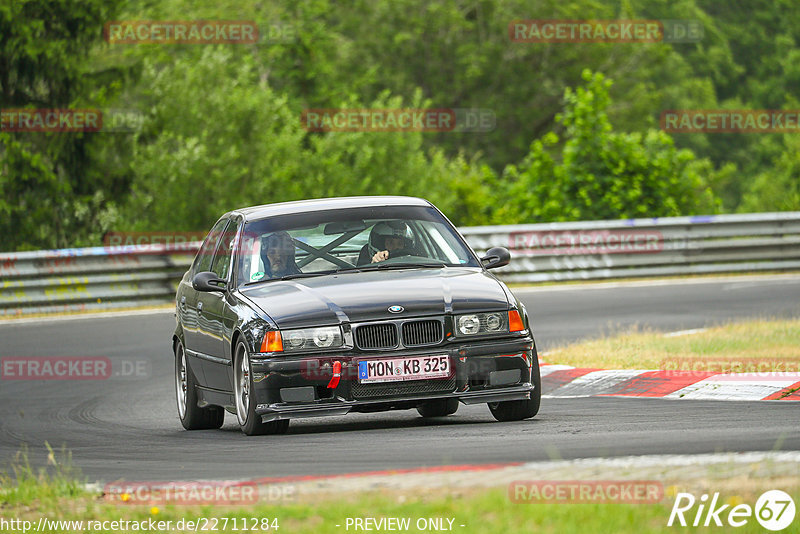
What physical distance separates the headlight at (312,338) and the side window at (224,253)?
5.30 ft

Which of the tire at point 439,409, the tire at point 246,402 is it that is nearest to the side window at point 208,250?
the tire at point 246,402

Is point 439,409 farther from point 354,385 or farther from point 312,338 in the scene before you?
point 312,338

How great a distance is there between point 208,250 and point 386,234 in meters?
1.86

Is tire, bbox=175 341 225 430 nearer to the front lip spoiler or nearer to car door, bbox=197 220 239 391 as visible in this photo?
car door, bbox=197 220 239 391

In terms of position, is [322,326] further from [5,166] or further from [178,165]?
[178,165]

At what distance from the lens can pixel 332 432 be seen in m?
9.40

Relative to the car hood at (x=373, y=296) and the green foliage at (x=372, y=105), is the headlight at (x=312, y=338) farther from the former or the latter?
the green foliage at (x=372, y=105)

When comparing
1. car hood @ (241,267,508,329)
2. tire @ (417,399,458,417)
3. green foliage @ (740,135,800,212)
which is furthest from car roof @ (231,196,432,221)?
green foliage @ (740,135,800,212)

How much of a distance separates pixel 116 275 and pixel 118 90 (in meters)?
10.1

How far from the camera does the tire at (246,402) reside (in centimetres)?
917

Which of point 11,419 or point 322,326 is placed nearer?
point 322,326

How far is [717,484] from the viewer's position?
578cm

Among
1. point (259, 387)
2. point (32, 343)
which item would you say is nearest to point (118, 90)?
point (32, 343)

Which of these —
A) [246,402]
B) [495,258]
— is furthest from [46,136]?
[246,402]
